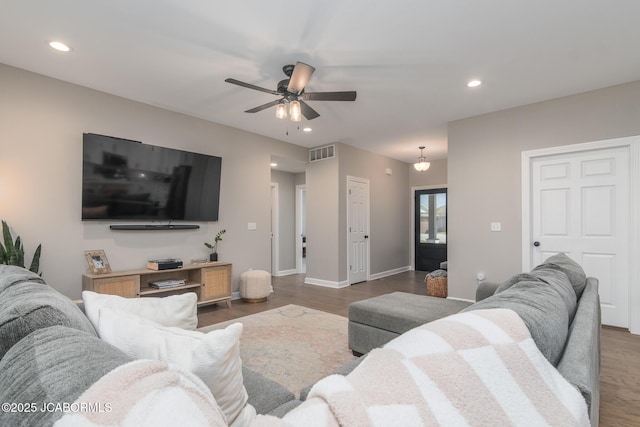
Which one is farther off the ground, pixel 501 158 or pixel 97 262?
pixel 501 158

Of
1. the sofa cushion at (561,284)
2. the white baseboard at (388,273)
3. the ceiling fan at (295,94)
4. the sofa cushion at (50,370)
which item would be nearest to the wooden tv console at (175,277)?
the ceiling fan at (295,94)

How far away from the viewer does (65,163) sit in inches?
126

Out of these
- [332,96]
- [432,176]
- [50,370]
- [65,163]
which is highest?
[332,96]

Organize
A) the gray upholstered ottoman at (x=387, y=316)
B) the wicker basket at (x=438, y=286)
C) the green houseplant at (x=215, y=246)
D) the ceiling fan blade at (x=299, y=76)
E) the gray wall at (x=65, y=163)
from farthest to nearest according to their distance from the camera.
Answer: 1. the wicker basket at (x=438, y=286)
2. the green houseplant at (x=215, y=246)
3. the gray wall at (x=65, y=163)
4. the ceiling fan blade at (x=299, y=76)
5. the gray upholstered ottoman at (x=387, y=316)

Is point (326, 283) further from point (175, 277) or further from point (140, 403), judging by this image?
point (140, 403)

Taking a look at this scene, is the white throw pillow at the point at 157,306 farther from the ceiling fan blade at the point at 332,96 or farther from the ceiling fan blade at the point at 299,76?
the ceiling fan blade at the point at 332,96

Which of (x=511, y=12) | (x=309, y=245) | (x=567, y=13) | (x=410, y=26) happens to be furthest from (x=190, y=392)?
(x=309, y=245)

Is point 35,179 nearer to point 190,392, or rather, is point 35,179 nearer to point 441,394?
point 190,392

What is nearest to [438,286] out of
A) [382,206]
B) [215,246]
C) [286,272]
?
[382,206]

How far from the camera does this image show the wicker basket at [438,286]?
15.1 feet

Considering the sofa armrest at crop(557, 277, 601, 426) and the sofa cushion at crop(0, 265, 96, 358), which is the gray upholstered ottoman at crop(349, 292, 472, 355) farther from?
the sofa cushion at crop(0, 265, 96, 358)

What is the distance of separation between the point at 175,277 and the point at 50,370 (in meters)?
3.77

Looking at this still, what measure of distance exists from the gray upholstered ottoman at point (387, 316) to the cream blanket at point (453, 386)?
1.59 m

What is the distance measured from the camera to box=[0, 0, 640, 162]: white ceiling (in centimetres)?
213
